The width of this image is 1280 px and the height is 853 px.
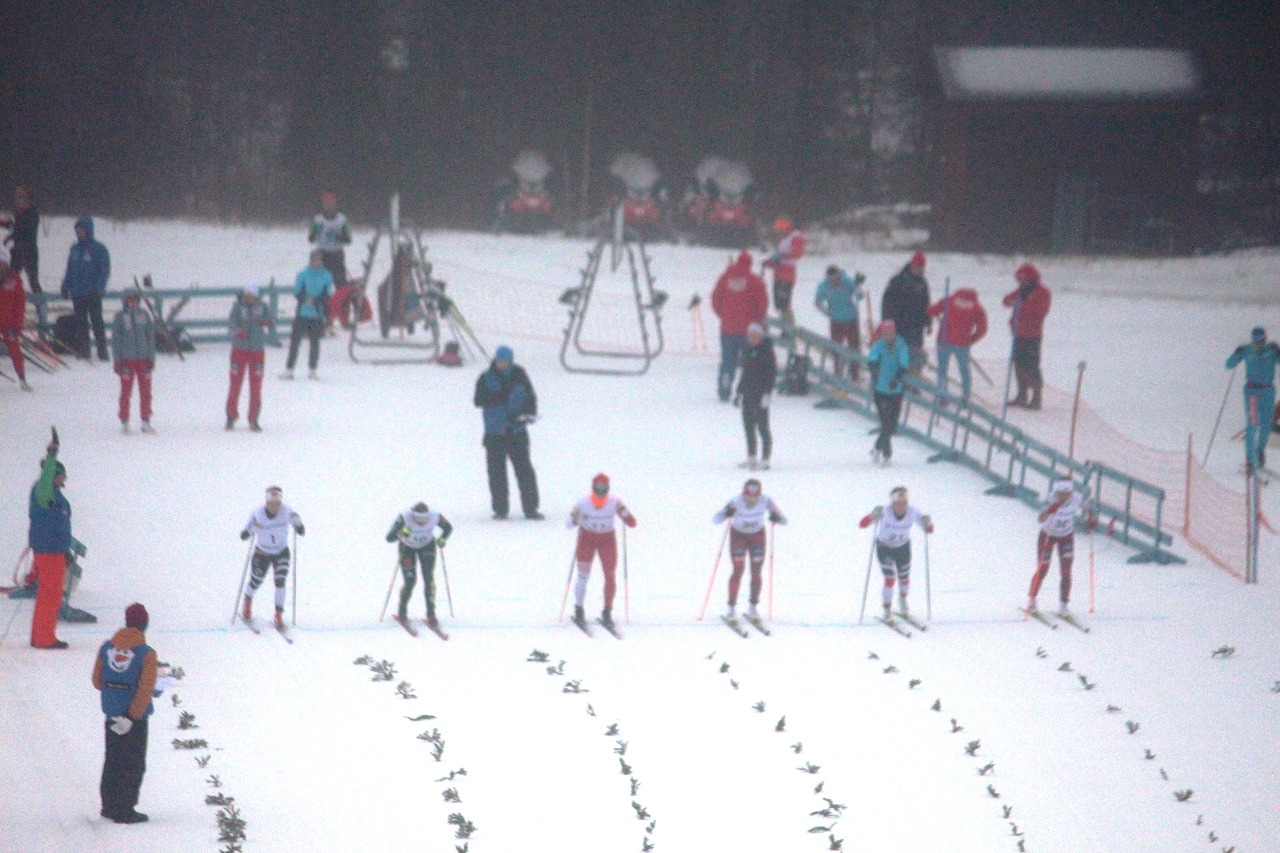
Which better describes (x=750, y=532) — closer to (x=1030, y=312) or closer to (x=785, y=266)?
(x=1030, y=312)

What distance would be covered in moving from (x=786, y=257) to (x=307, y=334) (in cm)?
677

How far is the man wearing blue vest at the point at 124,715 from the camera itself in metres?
9.84

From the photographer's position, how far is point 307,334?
2239cm

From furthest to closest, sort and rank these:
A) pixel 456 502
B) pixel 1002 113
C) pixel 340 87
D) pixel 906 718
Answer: pixel 340 87 < pixel 1002 113 < pixel 456 502 < pixel 906 718

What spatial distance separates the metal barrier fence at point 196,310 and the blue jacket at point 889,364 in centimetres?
763

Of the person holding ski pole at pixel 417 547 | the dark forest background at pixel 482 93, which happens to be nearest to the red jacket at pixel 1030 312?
the person holding ski pole at pixel 417 547

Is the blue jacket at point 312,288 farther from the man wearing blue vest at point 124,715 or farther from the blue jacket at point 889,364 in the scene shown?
the man wearing blue vest at point 124,715

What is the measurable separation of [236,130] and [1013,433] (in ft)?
101

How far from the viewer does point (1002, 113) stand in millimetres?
38625

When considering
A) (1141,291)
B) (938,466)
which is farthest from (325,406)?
(1141,291)

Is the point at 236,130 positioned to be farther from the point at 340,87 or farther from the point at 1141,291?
the point at 1141,291

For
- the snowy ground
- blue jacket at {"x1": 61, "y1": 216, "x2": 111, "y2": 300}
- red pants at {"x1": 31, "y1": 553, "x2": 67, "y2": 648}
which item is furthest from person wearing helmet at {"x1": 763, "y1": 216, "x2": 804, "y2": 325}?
red pants at {"x1": 31, "y1": 553, "x2": 67, "y2": 648}

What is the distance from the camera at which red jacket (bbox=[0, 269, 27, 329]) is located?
2006cm

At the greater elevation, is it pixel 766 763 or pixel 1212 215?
pixel 1212 215
